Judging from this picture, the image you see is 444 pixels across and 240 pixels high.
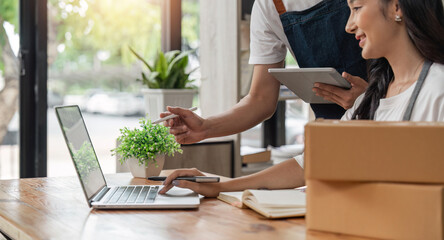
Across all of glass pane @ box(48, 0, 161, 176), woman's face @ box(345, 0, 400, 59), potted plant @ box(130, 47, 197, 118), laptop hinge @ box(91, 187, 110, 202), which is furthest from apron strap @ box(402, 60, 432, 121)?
glass pane @ box(48, 0, 161, 176)

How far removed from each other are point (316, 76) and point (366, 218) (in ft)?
2.21

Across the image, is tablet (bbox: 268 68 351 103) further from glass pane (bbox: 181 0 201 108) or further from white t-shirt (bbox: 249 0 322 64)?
glass pane (bbox: 181 0 201 108)

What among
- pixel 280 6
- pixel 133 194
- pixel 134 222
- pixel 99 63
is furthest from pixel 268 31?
pixel 99 63

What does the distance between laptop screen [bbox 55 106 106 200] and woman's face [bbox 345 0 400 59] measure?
0.80 m

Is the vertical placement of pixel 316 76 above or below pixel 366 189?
above

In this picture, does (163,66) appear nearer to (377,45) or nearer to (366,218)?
(377,45)

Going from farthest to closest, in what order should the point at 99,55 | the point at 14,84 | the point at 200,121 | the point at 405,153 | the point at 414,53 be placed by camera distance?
the point at 99,55
the point at 14,84
the point at 200,121
the point at 414,53
the point at 405,153

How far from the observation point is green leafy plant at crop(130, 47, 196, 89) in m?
3.19

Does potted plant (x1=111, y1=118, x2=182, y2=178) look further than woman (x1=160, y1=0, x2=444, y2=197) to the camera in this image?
Yes

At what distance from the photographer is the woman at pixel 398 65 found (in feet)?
4.63

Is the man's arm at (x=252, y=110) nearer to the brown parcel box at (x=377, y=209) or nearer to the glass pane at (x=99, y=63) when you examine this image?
the brown parcel box at (x=377, y=209)

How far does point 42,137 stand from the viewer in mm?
3225

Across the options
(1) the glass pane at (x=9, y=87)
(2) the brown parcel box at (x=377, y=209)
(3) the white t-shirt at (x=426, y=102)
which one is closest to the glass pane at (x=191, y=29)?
(1) the glass pane at (x=9, y=87)

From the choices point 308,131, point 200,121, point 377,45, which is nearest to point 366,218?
point 308,131
